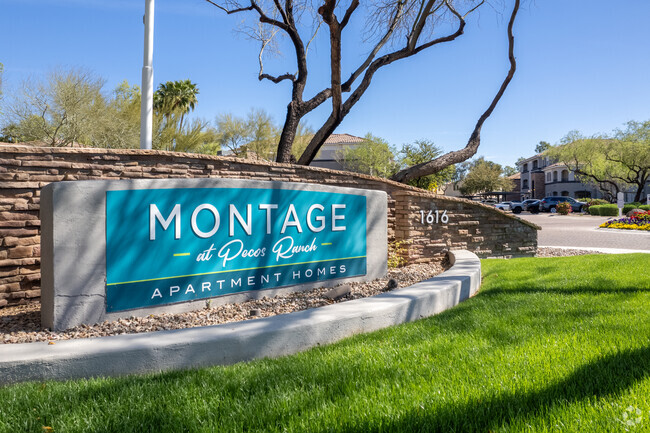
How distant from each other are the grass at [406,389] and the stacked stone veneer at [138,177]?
2844 mm

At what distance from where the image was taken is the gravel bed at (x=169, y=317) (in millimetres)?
3889

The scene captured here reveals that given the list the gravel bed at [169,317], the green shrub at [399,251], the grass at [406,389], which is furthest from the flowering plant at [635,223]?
the grass at [406,389]

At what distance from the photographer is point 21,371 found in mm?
2986

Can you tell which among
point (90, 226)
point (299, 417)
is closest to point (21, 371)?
point (90, 226)

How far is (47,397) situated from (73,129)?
20948 millimetres

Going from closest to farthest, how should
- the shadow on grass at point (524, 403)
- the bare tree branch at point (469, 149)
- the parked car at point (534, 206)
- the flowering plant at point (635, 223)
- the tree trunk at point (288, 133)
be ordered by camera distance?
the shadow on grass at point (524, 403)
the tree trunk at point (288, 133)
the bare tree branch at point (469, 149)
the flowering plant at point (635, 223)
the parked car at point (534, 206)

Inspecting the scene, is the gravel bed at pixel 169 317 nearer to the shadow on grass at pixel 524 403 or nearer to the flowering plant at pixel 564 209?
the shadow on grass at pixel 524 403

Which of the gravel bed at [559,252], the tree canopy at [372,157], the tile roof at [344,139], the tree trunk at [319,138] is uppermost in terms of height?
the tile roof at [344,139]

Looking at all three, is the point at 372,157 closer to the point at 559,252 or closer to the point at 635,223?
the point at 635,223

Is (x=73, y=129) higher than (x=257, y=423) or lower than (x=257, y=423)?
higher

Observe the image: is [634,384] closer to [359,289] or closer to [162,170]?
[359,289]

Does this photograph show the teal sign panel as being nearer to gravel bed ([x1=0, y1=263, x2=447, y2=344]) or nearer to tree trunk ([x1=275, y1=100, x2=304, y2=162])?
gravel bed ([x1=0, y1=263, x2=447, y2=344])

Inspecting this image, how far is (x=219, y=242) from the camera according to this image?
16.0ft

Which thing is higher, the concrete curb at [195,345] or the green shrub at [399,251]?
the green shrub at [399,251]
